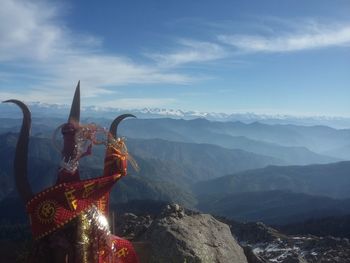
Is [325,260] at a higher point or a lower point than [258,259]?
lower

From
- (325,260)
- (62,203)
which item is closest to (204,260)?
(62,203)

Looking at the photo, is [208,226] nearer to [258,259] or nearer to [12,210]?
[258,259]

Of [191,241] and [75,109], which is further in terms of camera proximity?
[191,241]

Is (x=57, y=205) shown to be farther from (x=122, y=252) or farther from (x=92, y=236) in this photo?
(x=122, y=252)

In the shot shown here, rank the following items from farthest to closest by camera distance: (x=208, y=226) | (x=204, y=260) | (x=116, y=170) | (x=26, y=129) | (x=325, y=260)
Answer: (x=325, y=260), (x=208, y=226), (x=204, y=260), (x=116, y=170), (x=26, y=129)

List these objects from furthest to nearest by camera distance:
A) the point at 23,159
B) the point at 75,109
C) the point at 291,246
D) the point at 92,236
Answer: the point at 291,246 → the point at 92,236 → the point at 75,109 → the point at 23,159

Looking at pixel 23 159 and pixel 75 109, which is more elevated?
pixel 75 109

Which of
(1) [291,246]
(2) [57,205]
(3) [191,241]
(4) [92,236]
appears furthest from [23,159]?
(1) [291,246]
